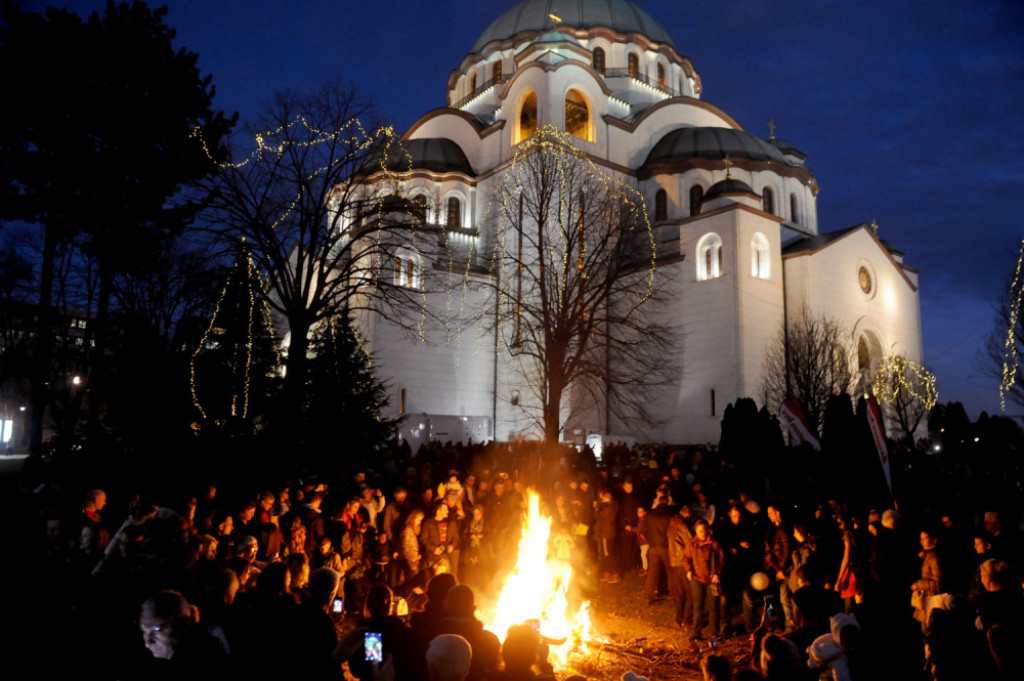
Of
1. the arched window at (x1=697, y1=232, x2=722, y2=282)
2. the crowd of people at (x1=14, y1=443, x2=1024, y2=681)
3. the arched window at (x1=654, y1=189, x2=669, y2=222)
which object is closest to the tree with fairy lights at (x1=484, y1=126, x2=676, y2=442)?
the arched window at (x1=654, y1=189, x2=669, y2=222)

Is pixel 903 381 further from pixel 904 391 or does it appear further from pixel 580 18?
pixel 580 18

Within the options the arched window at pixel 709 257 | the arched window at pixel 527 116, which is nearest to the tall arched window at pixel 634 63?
the arched window at pixel 527 116

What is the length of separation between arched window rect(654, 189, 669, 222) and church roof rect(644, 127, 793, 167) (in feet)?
4.90

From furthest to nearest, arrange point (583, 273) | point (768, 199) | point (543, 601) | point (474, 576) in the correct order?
point (768, 199), point (583, 273), point (474, 576), point (543, 601)

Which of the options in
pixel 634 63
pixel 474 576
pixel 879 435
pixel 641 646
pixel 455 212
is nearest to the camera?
pixel 641 646

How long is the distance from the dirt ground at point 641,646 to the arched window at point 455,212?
79.0ft

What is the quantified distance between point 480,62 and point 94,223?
1076 inches

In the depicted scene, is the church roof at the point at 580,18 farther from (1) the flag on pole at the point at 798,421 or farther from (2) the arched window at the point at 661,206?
(1) the flag on pole at the point at 798,421

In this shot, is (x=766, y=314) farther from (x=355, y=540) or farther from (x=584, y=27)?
(x=355, y=540)

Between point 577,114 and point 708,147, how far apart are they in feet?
20.4

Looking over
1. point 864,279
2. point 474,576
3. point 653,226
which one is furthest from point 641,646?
point 864,279

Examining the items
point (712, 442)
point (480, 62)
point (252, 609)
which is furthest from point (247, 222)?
point (480, 62)

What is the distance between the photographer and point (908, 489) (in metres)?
13.4

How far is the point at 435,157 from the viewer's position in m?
33.1
